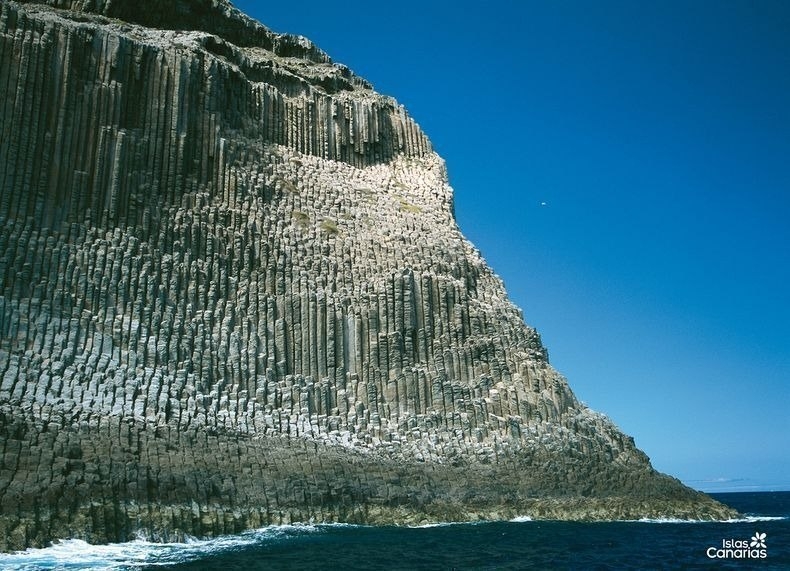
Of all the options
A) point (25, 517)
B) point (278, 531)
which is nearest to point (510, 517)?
point (278, 531)

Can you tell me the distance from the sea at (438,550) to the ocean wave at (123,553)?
0.07 ft

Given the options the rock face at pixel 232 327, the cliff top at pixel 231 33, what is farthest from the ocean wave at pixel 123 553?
the cliff top at pixel 231 33

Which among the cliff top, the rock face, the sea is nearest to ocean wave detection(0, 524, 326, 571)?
the sea

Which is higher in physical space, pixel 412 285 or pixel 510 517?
pixel 412 285

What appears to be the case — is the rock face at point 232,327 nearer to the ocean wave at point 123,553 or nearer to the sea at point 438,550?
the ocean wave at point 123,553

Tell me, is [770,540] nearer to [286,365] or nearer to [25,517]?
[286,365]

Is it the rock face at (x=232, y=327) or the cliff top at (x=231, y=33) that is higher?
the cliff top at (x=231, y=33)

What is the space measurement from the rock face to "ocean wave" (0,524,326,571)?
0.59 meters

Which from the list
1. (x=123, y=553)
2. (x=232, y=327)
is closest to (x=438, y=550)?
(x=123, y=553)

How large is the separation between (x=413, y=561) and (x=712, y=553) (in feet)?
26.5

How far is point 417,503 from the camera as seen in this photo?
1043 inches

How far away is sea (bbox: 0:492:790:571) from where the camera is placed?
17531mm

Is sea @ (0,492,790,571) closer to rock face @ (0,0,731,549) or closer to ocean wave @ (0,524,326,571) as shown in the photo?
ocean wave @ (0,524,326,571)

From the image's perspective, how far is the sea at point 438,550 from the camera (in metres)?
17.5
